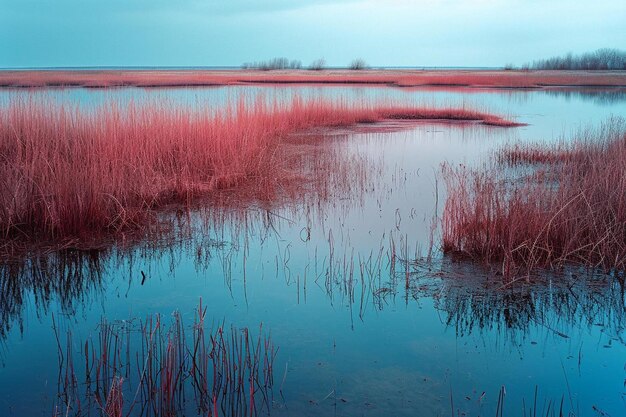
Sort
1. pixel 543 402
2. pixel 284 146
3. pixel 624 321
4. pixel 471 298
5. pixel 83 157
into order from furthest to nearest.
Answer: pixel 284 146, pixel 83 157, pixel 471 298, pixel 624 321, pixel 543 402

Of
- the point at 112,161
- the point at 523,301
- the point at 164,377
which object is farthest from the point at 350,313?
the point at 112,161

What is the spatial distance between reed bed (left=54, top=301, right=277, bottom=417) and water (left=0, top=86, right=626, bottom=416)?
64mm

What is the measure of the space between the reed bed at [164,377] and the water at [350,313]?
6 cm

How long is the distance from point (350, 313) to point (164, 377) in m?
1.36

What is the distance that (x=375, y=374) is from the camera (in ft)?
9.61

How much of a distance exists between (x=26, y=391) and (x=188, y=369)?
74 cm

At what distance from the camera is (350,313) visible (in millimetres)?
3674

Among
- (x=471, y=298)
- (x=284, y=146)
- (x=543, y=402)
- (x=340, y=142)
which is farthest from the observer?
(x=340, y=142)

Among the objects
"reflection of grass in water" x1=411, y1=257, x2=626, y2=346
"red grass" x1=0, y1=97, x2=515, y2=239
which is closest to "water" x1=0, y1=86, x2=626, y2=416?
"reflection of grass in water" x1=411, y1=257, x2=626, y2=346

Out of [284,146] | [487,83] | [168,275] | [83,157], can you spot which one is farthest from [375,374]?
[487,83]

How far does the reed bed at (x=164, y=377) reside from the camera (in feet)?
8.45

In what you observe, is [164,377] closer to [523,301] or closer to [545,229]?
[523,301]

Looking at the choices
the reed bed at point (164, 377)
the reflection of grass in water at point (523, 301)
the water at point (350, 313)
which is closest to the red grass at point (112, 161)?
the water at point (350, 313)

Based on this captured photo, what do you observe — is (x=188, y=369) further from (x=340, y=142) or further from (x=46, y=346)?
(x=340, y=142)
